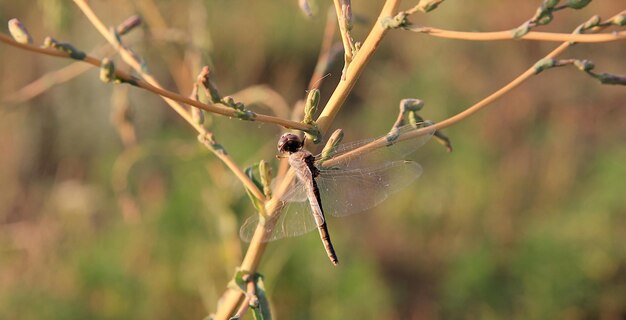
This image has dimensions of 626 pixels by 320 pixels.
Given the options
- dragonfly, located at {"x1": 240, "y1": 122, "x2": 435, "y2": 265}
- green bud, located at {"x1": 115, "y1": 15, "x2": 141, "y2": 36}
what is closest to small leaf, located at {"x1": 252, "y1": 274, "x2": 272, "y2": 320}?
dragonfly, located at {"x1": 240, "y1": 122, "x2": 435, "y2": 265}

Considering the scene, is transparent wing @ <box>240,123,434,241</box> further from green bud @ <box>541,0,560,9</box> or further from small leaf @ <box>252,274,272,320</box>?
green bud @ <box>541,0,560,9</box>

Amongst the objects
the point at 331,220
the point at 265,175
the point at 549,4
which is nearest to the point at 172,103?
the point at 265,175

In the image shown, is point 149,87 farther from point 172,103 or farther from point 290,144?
point 290,144

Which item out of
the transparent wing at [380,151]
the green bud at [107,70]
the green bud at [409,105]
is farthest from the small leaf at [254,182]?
the green bud at [107,70]

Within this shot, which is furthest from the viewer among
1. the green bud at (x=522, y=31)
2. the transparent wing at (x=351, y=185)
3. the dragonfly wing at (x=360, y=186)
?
the dragonfly wing at (x=360, y=186)

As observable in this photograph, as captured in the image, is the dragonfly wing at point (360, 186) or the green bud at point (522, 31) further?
the dragonfly wing at point (360, 186)

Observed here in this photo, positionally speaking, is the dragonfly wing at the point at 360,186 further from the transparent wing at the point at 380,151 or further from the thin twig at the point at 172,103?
the thin twig at the point at 172,103
